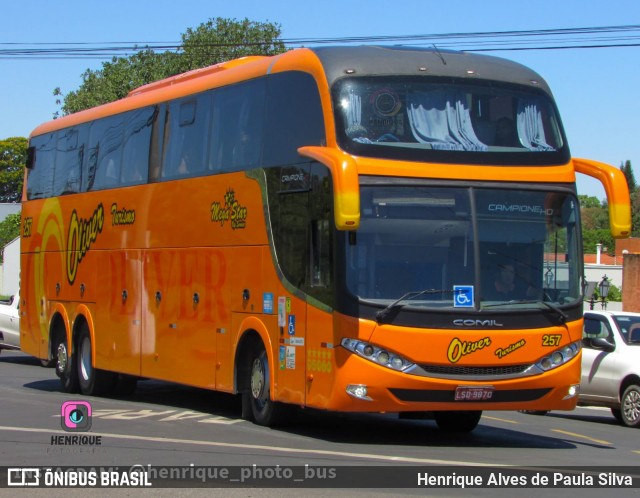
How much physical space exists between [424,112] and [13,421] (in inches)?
261

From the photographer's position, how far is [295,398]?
43.1 feet

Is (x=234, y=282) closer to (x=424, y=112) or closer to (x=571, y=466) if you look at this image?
(x=424, y=112)

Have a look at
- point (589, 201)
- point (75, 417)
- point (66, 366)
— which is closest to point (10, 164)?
point (589, 201)

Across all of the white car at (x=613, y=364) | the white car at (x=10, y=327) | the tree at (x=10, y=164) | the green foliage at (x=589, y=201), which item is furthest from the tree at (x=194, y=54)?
the green foliage at (x=589, y=201)

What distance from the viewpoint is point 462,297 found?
12.3 metres

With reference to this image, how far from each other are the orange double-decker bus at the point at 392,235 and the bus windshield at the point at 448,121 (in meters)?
0.02

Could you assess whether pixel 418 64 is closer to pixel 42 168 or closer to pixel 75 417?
pixel 75 417

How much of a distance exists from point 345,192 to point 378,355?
183 cm

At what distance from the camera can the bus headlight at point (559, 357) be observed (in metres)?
12.6

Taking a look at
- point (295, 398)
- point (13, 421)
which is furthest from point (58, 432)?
point (295, 398)

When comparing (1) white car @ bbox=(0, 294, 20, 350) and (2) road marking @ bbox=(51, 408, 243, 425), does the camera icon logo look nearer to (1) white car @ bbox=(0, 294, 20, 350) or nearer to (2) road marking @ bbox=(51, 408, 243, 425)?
(2) road marking @ bbox=(51, 408, 243, 425)

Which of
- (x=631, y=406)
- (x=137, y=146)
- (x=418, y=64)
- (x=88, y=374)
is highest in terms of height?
(x=418, y=64)

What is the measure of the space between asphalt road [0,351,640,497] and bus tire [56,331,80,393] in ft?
6.24

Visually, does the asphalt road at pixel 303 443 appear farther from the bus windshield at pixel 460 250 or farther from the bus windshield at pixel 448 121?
the bus windshield at pixel 448 121
